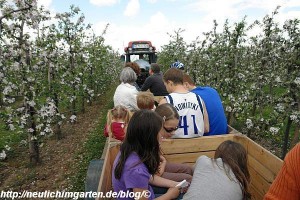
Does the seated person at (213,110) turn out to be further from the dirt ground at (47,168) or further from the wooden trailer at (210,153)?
the dirt ground at (47,168)

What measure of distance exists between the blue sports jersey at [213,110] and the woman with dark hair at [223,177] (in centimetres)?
127

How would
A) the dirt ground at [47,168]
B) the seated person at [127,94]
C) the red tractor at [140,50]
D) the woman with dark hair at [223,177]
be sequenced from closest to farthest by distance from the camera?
1. the woman with dark hair at [223,177]
2. the seated person at [127,94]
3. the dirt ground at [47,168]
4. the red tractor at [140,50]

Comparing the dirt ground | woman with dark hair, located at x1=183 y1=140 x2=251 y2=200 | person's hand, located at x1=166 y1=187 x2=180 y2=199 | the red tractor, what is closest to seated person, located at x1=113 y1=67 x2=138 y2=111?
the dirt ground

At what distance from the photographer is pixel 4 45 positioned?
5691mm

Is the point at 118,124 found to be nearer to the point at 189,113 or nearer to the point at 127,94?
the point at 127,94

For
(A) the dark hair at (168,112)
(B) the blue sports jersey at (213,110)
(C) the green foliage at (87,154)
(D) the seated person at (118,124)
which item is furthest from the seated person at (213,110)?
(C) the green foliage at (87,154)

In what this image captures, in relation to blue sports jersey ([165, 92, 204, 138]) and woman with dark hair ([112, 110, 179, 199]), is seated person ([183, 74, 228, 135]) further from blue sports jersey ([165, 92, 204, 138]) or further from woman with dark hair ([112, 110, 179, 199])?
woman with dark hair ([112, 110, 179, 199])

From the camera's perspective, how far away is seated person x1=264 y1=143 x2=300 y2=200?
1365 mm

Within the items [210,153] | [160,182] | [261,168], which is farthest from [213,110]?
[160,182]

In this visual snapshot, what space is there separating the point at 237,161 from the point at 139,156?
886 millimetres

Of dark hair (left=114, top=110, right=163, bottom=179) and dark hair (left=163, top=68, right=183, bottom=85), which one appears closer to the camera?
dark hair (left=114, top=110, right=163, bottom=179)

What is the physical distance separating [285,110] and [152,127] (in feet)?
12.0

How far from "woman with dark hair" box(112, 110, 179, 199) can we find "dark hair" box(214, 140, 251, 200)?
624 mm

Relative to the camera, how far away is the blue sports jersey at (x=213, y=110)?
3.84 meters
